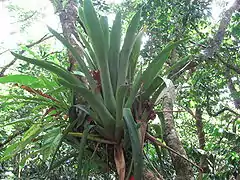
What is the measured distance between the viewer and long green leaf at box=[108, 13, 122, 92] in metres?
1.15

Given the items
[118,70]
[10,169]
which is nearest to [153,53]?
[118,70]

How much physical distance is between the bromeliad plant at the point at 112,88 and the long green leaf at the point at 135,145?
0.17ft

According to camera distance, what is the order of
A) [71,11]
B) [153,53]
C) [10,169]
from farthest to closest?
[10,169]
[153,53]
[71,11]

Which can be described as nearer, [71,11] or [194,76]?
[71,11]

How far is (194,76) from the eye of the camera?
2.05m

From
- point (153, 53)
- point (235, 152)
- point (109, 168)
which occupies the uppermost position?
point (153, 53)

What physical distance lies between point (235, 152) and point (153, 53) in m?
0.85

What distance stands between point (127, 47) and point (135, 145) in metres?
0.39

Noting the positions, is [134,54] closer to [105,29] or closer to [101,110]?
[105,29]

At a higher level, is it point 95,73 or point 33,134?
point 95,73

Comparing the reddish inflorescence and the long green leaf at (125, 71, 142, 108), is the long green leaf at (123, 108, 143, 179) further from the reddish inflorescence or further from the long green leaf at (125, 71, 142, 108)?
the reddish inflorescence

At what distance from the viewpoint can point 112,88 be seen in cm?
117

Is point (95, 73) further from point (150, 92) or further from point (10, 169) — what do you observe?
point (10, 169)

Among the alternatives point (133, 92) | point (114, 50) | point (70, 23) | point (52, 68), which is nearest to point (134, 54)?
point (114, 50)
